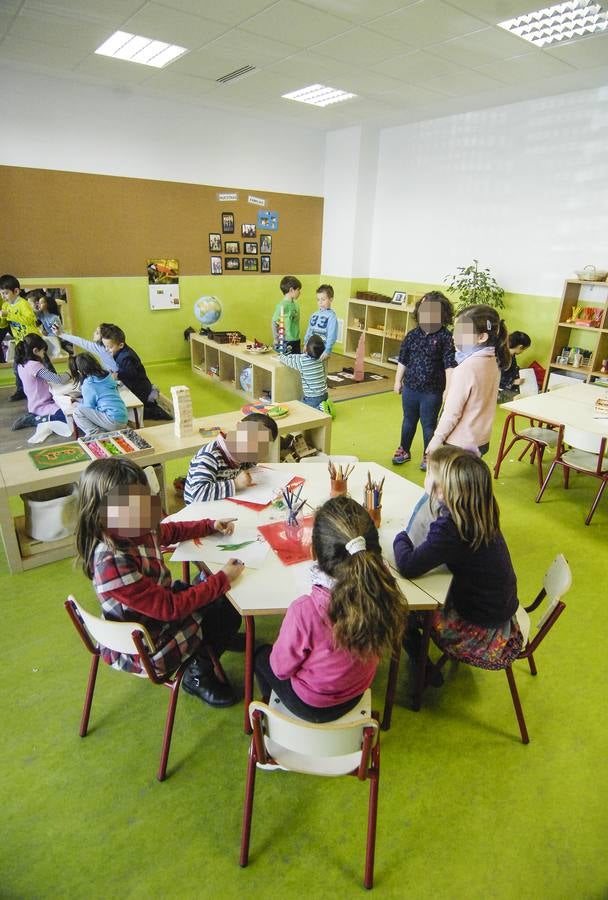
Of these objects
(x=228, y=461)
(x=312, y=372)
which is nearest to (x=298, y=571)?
(x=228, y=461)

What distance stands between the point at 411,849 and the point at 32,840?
4.08 ft

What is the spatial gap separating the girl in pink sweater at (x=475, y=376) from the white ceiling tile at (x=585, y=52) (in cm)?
312

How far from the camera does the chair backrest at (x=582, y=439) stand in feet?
10.7

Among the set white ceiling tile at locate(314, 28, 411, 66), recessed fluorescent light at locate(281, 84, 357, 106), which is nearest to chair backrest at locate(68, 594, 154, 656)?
white ceiling tile at locate(314, 28, 411, 66)

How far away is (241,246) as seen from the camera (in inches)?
305

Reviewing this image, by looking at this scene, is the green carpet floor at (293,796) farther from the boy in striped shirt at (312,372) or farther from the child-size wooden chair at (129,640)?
the boy in striped shirt at (312,372)

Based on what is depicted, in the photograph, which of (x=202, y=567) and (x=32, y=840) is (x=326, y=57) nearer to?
(x=202, y=567)

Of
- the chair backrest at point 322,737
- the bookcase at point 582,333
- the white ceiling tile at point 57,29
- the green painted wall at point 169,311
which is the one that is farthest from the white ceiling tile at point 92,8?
the bookcase at point 582,333

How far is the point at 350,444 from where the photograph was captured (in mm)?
4867

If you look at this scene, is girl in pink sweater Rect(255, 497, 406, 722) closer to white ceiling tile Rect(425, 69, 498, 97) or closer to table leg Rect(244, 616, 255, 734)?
table leg Rect(244, 616, 255, 734)

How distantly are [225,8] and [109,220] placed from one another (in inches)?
133

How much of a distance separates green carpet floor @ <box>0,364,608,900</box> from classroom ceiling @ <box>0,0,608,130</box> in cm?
439

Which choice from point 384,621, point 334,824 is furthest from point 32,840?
point 384,621

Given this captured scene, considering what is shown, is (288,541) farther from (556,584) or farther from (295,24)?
(295,24)
